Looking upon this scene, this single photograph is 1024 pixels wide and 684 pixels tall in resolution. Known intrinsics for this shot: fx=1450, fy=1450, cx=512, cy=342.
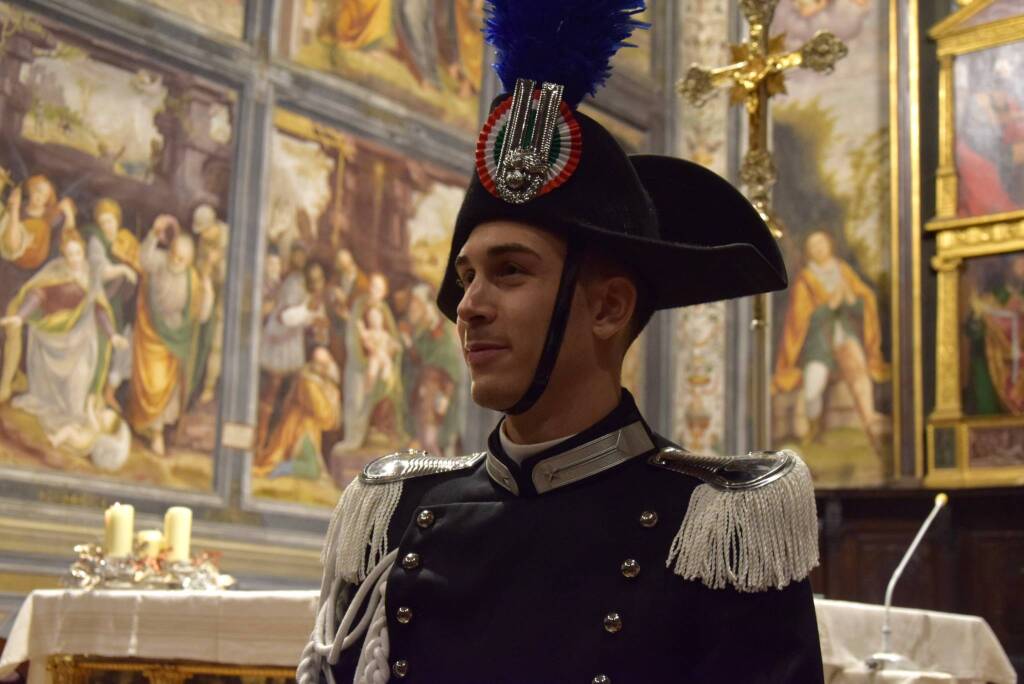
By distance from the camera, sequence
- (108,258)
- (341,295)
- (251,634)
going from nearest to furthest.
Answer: (251,634) → (108,258) → (341,295)

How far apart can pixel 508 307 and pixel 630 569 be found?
1.40 feet

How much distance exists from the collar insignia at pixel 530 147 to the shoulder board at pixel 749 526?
1.65 feet

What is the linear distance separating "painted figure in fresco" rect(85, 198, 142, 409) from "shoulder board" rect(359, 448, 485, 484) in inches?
241

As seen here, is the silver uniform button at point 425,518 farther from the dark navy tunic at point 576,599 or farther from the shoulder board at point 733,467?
the shoulder board at point 733,467

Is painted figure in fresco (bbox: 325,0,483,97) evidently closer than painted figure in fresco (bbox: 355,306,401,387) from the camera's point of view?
No

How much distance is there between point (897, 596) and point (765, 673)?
941 cm

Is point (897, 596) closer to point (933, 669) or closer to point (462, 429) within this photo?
point (462, 429)

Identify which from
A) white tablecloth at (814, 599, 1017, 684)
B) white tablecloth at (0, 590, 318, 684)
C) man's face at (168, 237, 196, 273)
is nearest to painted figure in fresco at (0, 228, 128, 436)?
man's face at (168, 237, 196, 273)

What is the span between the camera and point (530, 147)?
7.52ft

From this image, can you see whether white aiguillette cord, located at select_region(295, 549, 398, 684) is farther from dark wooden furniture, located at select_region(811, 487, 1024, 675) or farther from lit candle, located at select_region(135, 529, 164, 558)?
dark wooden furniture, located at select_region(811, 487, 1024, 675)

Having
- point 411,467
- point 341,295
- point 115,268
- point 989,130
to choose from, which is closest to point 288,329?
point 341,295

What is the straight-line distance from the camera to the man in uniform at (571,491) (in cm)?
208

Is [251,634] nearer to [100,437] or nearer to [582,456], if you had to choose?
[582,456]

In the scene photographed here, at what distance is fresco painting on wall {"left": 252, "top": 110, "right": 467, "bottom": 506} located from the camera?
9.45 m
